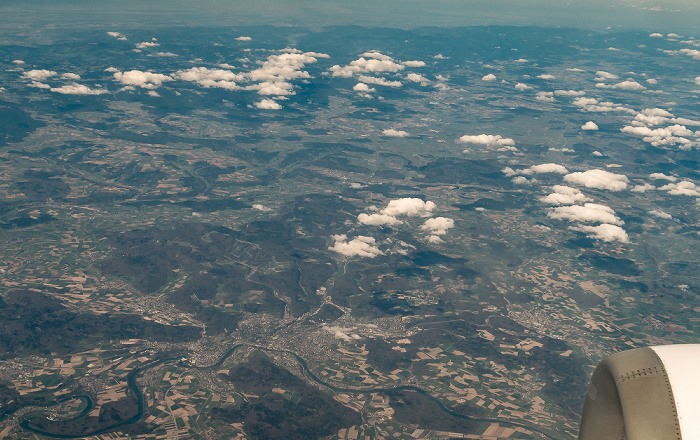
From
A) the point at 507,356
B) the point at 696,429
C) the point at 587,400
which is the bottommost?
the point at 507,356

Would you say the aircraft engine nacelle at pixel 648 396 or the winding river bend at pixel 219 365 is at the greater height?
the aircraft engine nacelle at pixel 648 396

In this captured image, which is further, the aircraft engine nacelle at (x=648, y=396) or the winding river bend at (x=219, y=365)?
the winding river bend at (x=219, y=365)

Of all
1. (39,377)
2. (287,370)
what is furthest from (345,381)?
(39,377)

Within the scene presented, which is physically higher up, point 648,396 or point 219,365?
point 648,396

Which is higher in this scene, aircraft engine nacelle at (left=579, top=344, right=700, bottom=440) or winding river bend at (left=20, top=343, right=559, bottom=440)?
aircraft engine nacelle at (left=579, top=344, right=700, bottom=440)

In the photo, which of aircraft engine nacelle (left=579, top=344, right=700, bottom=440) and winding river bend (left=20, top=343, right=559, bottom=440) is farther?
winding river bend (left=20, top=343, right=559, bottom=440)

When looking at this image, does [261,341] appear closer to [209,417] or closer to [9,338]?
[209,417]

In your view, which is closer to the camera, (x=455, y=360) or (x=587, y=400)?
(x=587, y=400)

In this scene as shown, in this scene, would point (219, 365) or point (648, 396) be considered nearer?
point (648, 396)
